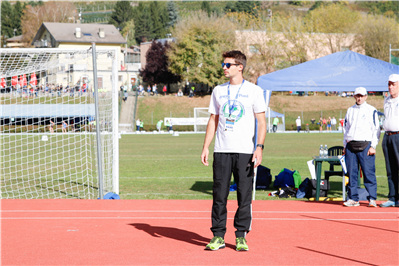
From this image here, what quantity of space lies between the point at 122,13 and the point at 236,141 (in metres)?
134

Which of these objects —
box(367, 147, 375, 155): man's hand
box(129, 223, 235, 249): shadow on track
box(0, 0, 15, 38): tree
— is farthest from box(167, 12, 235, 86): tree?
box(0, 0, 15, 38): tree

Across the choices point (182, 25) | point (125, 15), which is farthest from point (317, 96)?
point (125, 15)

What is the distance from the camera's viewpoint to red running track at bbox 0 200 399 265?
4.75 meters

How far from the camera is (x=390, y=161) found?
766 centimetres

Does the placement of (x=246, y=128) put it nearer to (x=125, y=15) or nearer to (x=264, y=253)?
(x=264, y=253)

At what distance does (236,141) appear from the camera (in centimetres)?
484

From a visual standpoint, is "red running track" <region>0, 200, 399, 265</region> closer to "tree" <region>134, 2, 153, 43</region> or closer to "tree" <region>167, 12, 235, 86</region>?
"tree" <region>167, 12, 235, 86</region>

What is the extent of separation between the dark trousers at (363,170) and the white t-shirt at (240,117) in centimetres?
368

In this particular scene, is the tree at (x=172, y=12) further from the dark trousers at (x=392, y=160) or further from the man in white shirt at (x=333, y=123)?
the dark trousers at (x=392, y=160)

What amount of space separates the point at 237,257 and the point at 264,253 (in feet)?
1.21

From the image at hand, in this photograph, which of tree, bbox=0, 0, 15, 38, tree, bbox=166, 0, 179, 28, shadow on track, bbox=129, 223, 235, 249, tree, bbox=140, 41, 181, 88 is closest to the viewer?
shadow on track, bbox=129, 223, 235, 249

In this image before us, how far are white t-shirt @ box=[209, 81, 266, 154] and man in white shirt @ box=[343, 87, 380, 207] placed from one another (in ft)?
11.7

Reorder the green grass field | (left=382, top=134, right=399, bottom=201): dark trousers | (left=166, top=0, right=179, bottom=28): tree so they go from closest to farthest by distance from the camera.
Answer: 1. (left=382, top=134, right=399, bottom=201): dark trousers
2. the green grass field
3. (left=166, top=0, right=179, bottom=28): tree

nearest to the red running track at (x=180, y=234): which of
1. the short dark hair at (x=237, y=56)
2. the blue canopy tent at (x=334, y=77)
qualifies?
the short dark hair at (x=237, y=56)
